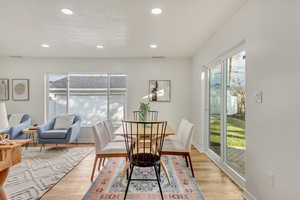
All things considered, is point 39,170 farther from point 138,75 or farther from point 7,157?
point 138,75

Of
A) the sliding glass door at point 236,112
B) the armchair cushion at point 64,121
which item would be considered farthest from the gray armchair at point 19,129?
the sliding glass door at point 236,112

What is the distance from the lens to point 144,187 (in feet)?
8.56

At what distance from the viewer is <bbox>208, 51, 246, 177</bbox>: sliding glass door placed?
283cm

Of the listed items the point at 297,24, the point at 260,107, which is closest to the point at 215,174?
the point at 260,107

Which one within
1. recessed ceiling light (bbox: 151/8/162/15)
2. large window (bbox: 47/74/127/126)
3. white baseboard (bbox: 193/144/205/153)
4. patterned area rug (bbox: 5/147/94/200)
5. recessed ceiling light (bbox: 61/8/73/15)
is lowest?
patterned area rug (bbox: 5/147/94/200)

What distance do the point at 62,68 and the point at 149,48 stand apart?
272 centimetres

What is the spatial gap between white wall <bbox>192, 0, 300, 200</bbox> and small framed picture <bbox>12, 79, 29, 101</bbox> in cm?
558

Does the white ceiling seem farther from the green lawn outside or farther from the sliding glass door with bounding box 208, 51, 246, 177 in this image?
the green lawn outside

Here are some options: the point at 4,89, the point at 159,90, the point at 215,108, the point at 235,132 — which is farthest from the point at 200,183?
the point at 4,89

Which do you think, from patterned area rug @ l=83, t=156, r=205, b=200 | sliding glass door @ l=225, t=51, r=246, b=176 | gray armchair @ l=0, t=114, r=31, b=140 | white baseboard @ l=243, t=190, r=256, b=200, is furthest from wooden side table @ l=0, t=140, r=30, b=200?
sliding glass door @ l=225, t=51, r=246, b=176

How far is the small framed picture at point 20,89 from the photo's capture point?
5500 millimetres

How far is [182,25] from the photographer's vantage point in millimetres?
3131

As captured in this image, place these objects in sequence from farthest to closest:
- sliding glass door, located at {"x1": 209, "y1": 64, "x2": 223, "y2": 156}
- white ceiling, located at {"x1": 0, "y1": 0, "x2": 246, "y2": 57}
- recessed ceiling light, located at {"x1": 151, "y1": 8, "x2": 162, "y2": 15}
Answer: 1. sliding glass door, located at {"x1": 209, "y1": 64, "x2": 223, "y2": 156}
2. recessed ceiling light, located at {"x1": 151, "y1": 8, "x2": 162, "y2": 15}
3. white ceiling, located at {"x1": 0, "y1": 0, "x2": 246, "y2": 57}

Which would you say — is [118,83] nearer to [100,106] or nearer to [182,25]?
[100,106]
